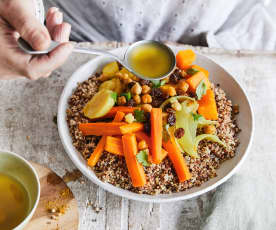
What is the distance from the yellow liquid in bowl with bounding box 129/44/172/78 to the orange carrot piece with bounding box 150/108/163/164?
0.24 meters

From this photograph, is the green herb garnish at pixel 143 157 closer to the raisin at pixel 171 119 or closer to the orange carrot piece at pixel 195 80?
the raisin at pixel 171 119

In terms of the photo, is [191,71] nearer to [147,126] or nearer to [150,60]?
[150,60]

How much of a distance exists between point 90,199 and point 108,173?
7.2 inches

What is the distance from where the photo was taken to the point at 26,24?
132cm

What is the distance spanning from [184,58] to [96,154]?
0.68m

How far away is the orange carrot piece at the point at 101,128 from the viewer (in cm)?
152

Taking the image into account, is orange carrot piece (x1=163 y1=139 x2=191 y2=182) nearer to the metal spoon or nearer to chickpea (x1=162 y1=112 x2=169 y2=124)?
chickpea (x1=162 y1=112 x2=169 y2=124)

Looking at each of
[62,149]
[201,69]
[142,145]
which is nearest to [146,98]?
[142,145]

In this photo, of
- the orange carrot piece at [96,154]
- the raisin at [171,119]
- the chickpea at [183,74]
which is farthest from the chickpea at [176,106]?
the orange carrot piece at [96,154]

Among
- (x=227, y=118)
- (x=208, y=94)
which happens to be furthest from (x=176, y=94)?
(x=227, y=118)

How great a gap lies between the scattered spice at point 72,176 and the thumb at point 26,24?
0.61 meters

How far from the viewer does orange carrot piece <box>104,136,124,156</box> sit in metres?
1.48

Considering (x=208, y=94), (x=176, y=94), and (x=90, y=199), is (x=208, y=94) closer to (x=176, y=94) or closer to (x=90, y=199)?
(x=176, y=94)

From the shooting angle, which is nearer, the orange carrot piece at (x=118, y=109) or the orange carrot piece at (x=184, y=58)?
the orange carrot piece at (x=118, y=109)
